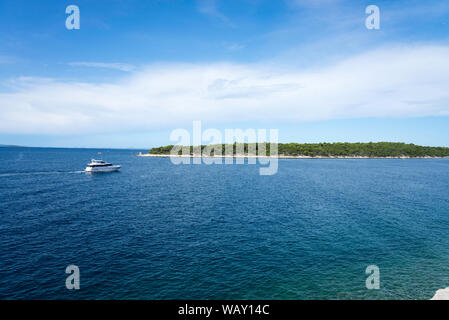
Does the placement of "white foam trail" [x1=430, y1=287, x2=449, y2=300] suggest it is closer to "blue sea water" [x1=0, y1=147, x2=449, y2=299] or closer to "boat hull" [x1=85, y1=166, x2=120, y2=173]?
"blue sea water" [x1=0, y1=147, x2=449, y2=299]

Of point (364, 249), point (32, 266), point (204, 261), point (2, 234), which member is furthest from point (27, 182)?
point (364, 249)

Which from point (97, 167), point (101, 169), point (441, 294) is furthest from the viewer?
point (101, 169)

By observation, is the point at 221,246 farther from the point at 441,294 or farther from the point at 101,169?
the point at 101,169

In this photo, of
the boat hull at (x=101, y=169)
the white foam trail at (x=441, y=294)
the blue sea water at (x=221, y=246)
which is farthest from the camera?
the boat hull at (x=101, y=169)

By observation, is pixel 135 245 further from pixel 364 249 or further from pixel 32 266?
pixel 364 249

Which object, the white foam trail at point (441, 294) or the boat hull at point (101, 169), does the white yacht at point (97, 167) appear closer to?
the boat hull at point (101, 169)

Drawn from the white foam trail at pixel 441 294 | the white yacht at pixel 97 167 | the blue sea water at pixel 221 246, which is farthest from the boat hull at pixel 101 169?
the white foam trail at pixel 441 294

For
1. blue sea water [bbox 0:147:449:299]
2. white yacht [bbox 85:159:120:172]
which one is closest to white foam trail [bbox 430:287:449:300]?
blue sea water [bbox 0:147:449:299]

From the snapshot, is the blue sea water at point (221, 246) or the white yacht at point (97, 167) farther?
the white yacht at point (97, 167)

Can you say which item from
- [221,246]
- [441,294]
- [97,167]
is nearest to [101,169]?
[97,167]
